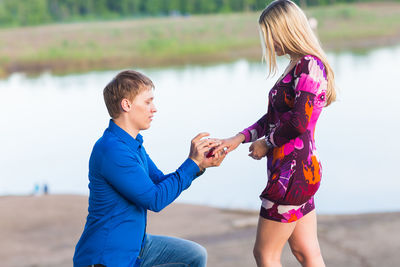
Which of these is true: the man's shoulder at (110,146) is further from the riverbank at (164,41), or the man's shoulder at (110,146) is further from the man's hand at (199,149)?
the riverbank at (164,41)

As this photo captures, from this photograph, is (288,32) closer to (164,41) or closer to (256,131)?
(256,131)

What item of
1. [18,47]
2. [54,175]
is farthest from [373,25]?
[54,175]

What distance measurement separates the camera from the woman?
2.03 metres

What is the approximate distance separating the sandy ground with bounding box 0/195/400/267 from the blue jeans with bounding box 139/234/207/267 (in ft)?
5.12

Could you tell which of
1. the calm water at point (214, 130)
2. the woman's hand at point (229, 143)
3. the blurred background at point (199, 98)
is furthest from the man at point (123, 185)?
the calm water at point (214, 130)

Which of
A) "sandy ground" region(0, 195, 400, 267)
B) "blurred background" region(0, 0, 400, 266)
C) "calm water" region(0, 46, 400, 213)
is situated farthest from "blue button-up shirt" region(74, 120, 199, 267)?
"calm water" region(0, 46, 400, 213)

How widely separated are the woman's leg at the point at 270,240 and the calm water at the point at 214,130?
4191 millimetres

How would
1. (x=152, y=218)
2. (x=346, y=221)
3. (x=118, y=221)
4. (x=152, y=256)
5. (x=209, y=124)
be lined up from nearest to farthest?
1. (x=118, y=221)
2. (x=152, y=256)
3. (x=346, y=221)
4. (x=152, y=218)
5. (x=209, y=124)

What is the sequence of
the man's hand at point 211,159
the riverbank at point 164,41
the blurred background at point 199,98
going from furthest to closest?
the riverbank at point 164,41
the blurred background at point 199,98
the man's hand at point 211,159

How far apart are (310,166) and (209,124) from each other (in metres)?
9.01

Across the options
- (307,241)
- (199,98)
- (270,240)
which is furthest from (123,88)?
(199,98)

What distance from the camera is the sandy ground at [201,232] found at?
3748mm

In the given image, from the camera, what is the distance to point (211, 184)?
7.64 metres

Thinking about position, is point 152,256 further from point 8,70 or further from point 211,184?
point 8,70
